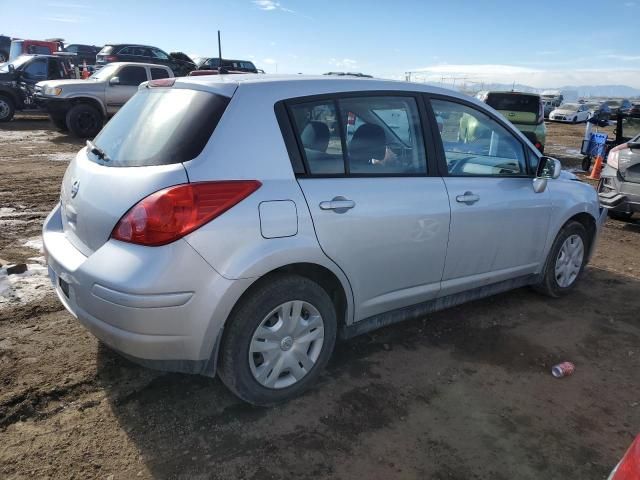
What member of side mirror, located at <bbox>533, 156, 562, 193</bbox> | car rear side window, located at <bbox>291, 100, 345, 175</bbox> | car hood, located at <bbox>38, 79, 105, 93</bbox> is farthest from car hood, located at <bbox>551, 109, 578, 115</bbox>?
car rear side window, located at <bbox>291, 100, 345, 175</bbox>

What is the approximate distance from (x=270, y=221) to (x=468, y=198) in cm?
157

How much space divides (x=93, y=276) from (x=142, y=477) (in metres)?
0.96

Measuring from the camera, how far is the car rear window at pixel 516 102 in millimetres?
12680

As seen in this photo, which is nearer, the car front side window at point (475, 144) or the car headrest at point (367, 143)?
the car headrest at point (367, 143)

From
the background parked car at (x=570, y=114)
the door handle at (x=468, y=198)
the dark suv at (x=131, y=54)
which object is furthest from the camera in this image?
the background parked car at (x=570, y=114)

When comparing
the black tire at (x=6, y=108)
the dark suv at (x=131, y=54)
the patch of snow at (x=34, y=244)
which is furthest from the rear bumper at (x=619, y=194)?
the dark suv at (x=131, y=54)

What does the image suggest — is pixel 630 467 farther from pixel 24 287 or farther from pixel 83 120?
pixel 83 120

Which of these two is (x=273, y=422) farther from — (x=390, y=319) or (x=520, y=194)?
(x=520, y=194)

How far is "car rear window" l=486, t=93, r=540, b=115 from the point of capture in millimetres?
12680

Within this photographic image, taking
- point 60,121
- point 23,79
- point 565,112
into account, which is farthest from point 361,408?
point 565,112

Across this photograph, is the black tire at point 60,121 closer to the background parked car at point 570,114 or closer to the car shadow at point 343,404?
the car shadow at point 343,404

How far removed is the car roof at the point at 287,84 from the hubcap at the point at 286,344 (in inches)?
45.5

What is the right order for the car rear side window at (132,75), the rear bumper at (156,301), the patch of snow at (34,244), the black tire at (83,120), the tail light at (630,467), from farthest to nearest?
the car rear side window at (132,75)
the black tire at (83,120)
the patch of snow at (34,244)
the rear bumper at (156,301)
the tail light at (630,467)

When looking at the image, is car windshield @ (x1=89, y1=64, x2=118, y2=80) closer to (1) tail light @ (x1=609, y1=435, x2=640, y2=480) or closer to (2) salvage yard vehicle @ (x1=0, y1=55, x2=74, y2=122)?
(2) salvage yard vehicle @ (x1=0, y1=55, x2=74, y2=122)
